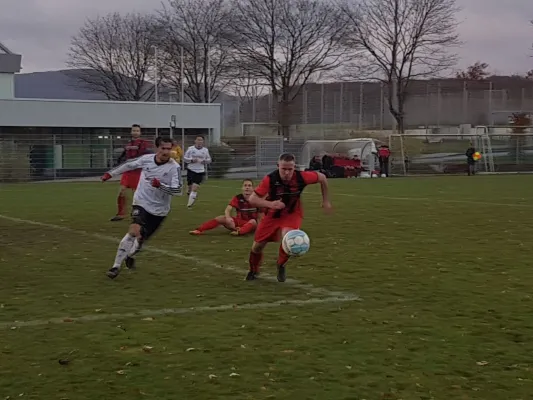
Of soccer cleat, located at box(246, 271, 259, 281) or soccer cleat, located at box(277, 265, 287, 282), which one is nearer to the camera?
soccer cleat, located at box(277, 265, 287, 282)

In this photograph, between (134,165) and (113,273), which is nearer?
(113,273)

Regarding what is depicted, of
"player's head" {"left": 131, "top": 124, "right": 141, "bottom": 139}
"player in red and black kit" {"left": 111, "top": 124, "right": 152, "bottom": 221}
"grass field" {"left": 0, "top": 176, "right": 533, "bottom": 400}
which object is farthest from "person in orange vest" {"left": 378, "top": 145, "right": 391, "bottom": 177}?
"grass field" {"left": 0, "top": 176, "right": 533, "bottom": 400}

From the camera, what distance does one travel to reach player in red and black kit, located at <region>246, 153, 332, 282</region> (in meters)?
10.0

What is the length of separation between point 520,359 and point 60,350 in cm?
360

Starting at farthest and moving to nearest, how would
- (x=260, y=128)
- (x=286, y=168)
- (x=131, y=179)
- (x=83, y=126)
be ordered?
(x=260, y=128)
(x=83, y=126)
(x=131, y=179)
(x=286, y=168)

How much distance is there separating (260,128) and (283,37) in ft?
31.7

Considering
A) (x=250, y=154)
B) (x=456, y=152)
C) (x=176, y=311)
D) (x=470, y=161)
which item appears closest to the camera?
(x=176, y=311)

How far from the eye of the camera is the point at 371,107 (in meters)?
72.7

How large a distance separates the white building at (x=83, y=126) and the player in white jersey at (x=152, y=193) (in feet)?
96.7

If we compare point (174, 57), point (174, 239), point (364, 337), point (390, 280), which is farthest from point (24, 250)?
point (174, 57)

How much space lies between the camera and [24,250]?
43.8 ft

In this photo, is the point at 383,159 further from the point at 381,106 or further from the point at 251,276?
the point at 251,276

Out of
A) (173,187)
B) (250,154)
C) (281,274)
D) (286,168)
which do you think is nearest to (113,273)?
(173,187)

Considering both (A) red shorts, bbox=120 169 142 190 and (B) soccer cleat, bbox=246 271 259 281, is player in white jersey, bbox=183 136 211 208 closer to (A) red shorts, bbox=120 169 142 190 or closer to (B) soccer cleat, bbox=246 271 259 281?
(A) red shorts, bbox=120 169 142 190
